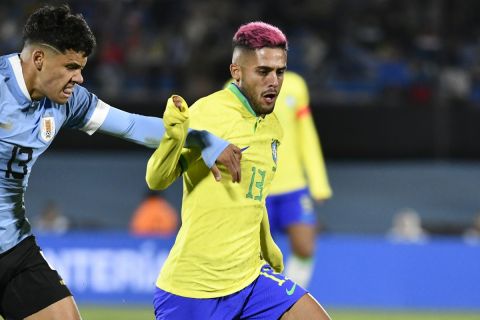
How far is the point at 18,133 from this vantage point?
4.62m

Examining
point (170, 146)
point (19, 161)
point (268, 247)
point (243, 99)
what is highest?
point (243, 99)

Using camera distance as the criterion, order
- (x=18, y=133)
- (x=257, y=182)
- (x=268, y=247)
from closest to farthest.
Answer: (x=18, y=133)
(x=257, y=182)
(x=268, y=247)

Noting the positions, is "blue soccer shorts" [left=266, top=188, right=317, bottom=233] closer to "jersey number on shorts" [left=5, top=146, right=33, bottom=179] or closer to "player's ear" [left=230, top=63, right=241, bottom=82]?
"player's ear" [left=230, top=63, right=241, bottom=82]

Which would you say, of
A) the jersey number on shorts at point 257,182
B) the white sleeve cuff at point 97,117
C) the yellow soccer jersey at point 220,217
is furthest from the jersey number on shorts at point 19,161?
the jersey number on shorts at point 257,182

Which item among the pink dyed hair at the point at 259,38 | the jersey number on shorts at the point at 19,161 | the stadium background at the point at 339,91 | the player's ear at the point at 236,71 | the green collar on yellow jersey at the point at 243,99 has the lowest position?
the stadium background at the point at 339,91

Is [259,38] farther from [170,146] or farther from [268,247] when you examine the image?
[268,247]

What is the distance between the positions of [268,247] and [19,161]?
1.37 metres

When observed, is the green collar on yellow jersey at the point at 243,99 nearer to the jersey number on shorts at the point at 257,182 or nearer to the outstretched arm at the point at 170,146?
the jersey number on shorts at the point at 257,182

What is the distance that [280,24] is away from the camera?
15070 mm

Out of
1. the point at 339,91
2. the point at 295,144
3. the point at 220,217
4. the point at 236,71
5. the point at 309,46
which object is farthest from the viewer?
the point at 309,46

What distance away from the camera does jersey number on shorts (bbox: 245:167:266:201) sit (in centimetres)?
493

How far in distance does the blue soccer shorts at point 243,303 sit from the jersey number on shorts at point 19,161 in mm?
871

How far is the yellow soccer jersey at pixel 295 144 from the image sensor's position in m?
8.74

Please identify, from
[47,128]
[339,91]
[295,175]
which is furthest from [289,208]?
[339,91]
